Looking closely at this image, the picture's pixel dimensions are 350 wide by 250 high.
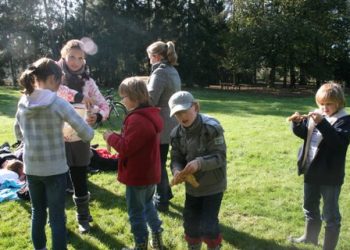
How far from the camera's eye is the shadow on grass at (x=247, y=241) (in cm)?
426

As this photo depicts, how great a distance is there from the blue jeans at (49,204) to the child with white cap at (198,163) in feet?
3.11

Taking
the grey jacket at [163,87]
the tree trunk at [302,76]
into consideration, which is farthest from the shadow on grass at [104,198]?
the tree trunk at [302,76]

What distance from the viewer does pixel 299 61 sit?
31.6m

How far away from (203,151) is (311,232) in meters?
1.63

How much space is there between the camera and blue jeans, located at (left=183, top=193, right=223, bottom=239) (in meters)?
3.51

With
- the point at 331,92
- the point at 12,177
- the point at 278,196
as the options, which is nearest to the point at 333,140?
the point at 331,92

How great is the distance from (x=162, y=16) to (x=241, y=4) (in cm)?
601

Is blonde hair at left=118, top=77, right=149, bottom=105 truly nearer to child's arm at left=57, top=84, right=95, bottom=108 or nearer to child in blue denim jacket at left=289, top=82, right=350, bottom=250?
child's arm at left=57, top=84, right=95, bottom=108

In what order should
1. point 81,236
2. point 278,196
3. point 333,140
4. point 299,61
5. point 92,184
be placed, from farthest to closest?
point 299,61 → point 92,184 → point 278,196 → point 81,236 → point 333,140

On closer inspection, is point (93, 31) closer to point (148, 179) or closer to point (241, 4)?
point (241, 4)

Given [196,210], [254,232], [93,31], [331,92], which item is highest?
[93,31]

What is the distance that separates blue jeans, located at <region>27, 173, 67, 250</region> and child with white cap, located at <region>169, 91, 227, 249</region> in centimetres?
95

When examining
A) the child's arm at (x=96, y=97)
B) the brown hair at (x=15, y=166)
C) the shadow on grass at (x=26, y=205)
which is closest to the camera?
the child's arm at (x=96, y=97)

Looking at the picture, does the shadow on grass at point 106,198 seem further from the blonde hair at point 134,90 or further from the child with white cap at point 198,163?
the blonde hair at point 134,90
